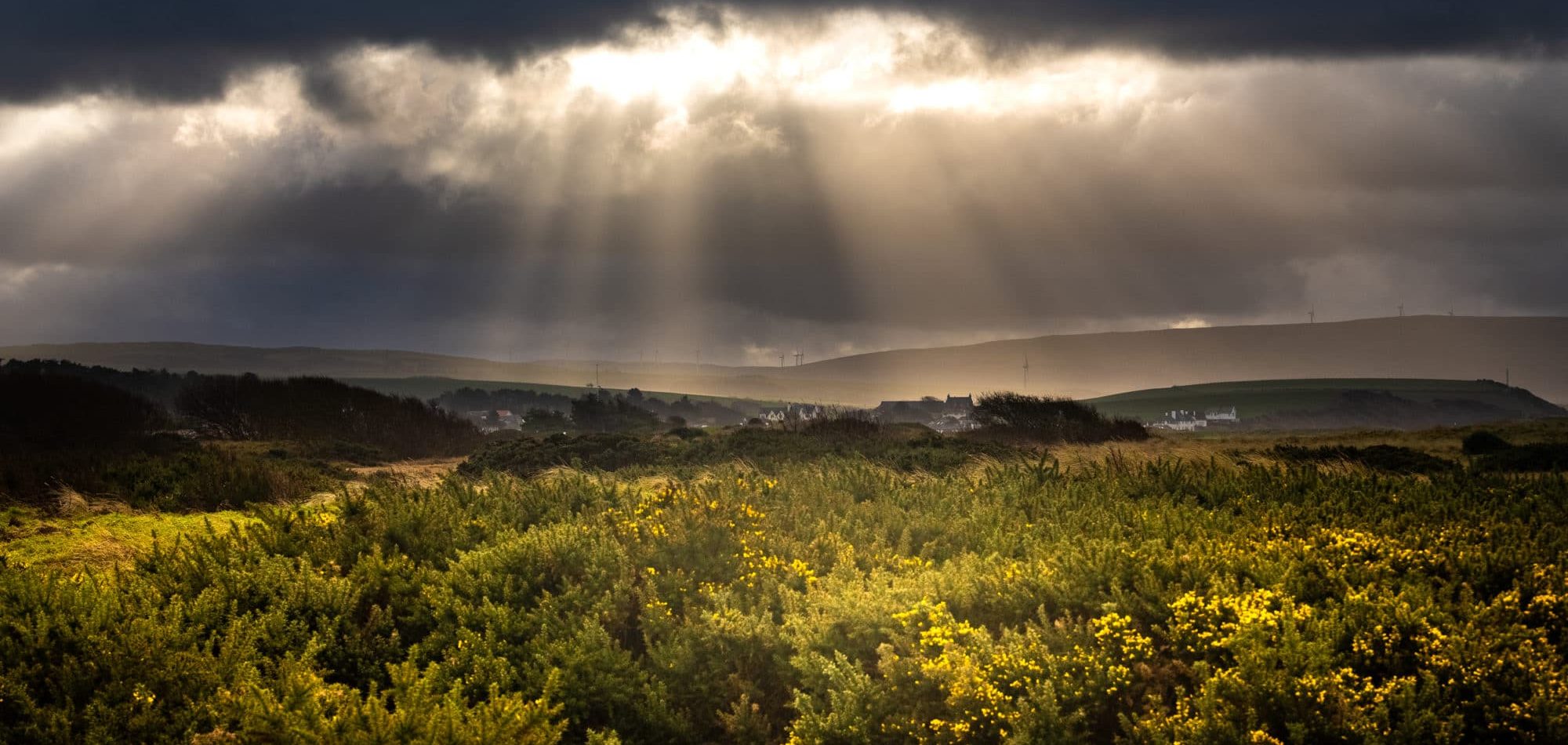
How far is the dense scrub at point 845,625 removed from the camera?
22.8 feet

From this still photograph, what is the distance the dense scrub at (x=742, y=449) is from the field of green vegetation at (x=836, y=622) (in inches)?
409

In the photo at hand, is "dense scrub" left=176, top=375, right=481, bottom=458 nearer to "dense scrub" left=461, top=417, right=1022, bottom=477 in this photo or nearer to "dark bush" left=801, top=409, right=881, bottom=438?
"dense scrub" left=461, top=417, right=1022, bottom=477

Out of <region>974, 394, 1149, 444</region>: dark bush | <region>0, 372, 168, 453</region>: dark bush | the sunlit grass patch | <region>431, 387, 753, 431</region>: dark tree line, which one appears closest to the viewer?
the sunlit grass patch

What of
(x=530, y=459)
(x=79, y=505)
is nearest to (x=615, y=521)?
(x=79, y=505)

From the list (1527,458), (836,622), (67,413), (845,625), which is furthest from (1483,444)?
(67,413)

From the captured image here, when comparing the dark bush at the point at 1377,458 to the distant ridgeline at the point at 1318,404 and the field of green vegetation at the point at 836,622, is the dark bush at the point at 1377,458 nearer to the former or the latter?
the field of green vegetation at the point at 836,622

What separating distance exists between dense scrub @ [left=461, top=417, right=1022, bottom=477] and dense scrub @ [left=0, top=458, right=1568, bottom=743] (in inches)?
407

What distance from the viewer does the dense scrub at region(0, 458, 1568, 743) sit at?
695cm

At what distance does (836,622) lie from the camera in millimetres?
8992

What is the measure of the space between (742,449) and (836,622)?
62.3 feet

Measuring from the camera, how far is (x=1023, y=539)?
422 inches

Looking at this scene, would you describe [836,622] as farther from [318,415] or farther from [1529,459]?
[318,415]

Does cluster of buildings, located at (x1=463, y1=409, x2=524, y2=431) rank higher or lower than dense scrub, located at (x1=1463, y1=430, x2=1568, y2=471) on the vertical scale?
lower

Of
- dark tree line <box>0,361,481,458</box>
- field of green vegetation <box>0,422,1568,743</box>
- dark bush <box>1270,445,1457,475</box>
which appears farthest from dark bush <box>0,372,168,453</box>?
dark bush <box>1270,445,1457,475</box>
